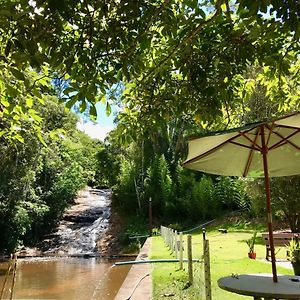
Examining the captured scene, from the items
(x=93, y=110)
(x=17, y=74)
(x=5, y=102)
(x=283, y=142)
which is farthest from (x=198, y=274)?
(x=17, y=74)

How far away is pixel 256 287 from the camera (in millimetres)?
3229

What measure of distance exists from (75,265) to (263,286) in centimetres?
1317

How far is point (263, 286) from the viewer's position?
326 cm

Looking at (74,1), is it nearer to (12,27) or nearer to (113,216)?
(12,27)

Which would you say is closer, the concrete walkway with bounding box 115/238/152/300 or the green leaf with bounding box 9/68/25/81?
the green leaf with bounding box 9/68/25/81

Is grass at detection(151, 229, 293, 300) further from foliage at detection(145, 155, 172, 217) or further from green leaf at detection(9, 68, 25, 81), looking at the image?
foliage at detection(145, 155, 172, 217)

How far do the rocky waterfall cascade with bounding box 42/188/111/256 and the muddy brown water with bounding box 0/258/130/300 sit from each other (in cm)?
353

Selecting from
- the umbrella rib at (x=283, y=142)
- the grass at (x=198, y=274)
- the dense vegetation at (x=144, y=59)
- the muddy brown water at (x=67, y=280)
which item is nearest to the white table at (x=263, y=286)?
the umbrella rib at (x=283, y=142)

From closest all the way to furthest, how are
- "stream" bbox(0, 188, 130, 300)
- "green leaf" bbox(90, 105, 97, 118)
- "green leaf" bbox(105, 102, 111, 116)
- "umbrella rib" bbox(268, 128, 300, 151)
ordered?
"green leaf" bbox(90, 105, 97, 118) < "green leaf" bbox(105, 102, 111, 116) < "umbrella rib" bbox(268, 128, 300, 151) < "stream" bbox(0, 188, 130, 300)

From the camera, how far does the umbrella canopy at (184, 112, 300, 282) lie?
3773mm

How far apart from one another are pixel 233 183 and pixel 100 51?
71.8 ft

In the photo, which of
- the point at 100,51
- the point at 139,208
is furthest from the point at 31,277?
the point at 139,208

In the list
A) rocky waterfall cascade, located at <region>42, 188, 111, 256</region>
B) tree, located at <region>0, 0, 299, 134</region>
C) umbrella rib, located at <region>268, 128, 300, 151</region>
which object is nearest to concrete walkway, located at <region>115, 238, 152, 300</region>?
umbrella rib, located at <region>268, 128, 300, 151</region>

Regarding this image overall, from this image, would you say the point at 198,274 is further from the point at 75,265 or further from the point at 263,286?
the point at 75,265
